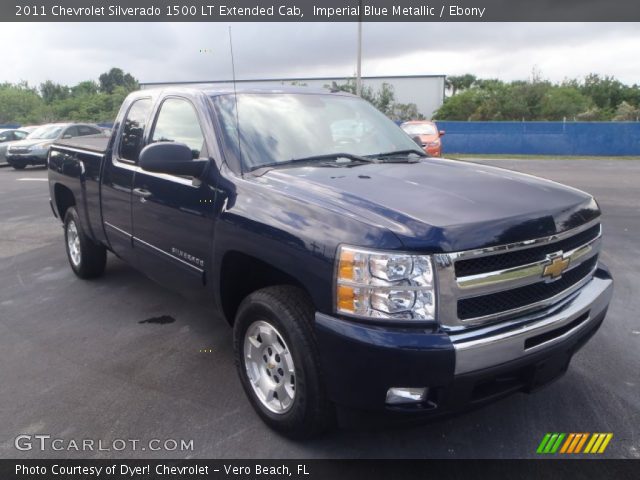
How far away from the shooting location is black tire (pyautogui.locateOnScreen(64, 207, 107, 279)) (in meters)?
5.49

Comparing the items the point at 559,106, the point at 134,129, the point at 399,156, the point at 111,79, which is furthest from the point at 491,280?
the point at 111,79

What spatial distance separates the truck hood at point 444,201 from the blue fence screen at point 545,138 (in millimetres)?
24849

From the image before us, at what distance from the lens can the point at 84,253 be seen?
5551 mm

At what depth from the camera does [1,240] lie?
7.90 metres

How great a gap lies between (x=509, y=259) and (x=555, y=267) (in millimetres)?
355

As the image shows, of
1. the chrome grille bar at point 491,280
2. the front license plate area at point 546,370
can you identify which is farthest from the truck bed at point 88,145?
the front license plate area at point 546,370

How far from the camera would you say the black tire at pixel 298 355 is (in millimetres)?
2529

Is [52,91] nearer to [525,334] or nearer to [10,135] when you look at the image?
[10,135]

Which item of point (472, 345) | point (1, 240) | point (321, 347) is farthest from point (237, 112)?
point (1, 240)

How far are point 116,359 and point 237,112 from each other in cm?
203

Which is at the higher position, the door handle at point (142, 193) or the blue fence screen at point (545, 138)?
the door handle at point (142, 193)

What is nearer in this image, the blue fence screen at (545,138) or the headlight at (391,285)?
the headlight at (391,285)

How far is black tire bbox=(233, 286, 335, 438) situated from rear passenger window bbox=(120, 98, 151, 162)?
2.13 metres

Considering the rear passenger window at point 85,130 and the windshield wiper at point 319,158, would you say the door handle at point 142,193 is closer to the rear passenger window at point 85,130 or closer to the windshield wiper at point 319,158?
the windshield wiper at point 319,158
